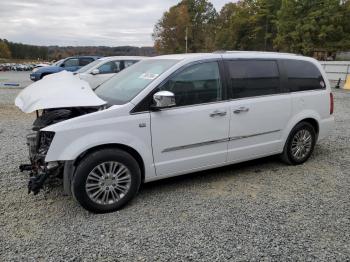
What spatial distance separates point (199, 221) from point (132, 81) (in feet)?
6.63

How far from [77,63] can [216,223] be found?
56.6ft

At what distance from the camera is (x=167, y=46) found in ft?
226

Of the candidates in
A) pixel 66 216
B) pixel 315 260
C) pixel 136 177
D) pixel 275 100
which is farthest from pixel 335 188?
pixel 66 216

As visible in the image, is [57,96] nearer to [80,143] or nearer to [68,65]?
[80,143]

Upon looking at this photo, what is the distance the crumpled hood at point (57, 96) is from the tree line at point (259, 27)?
120 feet

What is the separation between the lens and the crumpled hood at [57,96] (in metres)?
3.72

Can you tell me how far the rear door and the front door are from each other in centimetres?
19

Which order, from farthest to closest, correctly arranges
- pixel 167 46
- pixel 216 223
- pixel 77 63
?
pixel 167 46, pixel 77 63, pixel 216 223

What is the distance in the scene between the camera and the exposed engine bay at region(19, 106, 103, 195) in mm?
3684

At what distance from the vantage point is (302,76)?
5.30 m

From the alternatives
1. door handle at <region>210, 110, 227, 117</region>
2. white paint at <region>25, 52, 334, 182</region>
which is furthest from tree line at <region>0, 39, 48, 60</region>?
door handle at <region>210, 110, 227, 117</region>

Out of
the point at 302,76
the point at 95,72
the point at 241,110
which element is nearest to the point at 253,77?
the point at 241,110

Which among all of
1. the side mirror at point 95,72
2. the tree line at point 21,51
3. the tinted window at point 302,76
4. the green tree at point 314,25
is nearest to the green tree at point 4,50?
the tree line at point 21,51

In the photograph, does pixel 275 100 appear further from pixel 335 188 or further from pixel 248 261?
pixel 248 261
